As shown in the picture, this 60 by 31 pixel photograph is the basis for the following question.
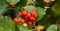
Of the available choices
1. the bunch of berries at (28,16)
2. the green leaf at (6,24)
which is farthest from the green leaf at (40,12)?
the green leaf at (6,24)

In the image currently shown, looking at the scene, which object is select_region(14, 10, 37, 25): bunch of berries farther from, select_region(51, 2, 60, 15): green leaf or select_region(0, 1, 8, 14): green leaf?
select_region(51, 2, 60, 15): green leaf

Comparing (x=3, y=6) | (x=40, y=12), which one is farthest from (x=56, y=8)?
(x=3, y=6)

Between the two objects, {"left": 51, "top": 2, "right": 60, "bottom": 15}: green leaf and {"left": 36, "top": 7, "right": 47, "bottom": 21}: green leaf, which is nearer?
{"left": 36, "top": 7, "right": 47, "bottom": 21}: green leaf

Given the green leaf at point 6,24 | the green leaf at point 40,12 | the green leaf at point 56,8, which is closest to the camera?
the green leaf at point 6,24

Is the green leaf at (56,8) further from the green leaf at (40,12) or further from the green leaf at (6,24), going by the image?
the green leaf at (6,24)

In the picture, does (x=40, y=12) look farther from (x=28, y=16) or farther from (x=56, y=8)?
(x=56, y=8)

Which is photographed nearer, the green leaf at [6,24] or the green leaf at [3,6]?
the green leaf at [6,24]

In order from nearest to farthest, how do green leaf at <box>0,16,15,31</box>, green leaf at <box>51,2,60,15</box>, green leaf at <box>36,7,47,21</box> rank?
green leaf at <box>0,16,15,31</box> < green leaf at <box>36,7,47,21</box> < green leaf at <box>51,2,60,15</box>

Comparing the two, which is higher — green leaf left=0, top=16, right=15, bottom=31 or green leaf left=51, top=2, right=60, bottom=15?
green leaf left=51, top=2, right=60, bottom=15

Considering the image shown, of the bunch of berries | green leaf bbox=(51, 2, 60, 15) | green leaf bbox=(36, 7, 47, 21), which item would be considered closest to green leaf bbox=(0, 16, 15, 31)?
the bunch of berries

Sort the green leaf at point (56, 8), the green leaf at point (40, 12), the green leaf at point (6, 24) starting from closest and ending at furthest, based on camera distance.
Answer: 1. the green leaf at point (6, 24)
2. the green leaf at point (40, 12)
3. the green leaf at point (56, 8)

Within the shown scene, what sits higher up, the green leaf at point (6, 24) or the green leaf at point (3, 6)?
the green leaf at point (3, 6)
